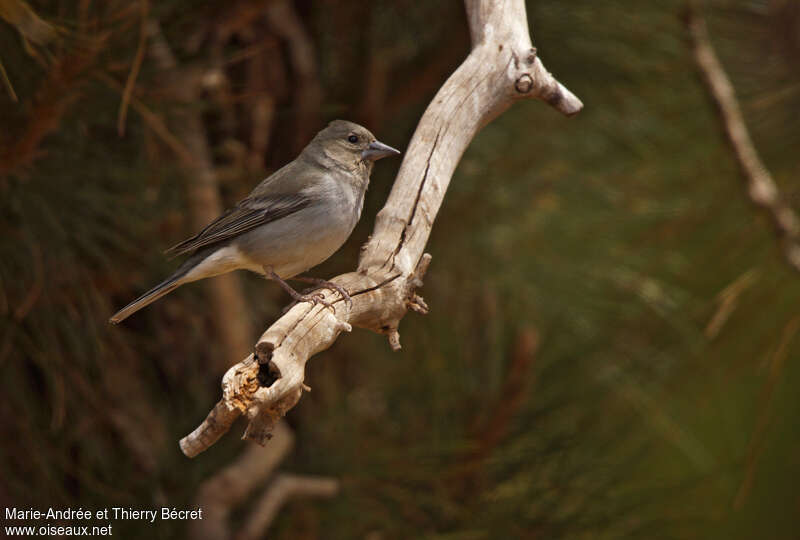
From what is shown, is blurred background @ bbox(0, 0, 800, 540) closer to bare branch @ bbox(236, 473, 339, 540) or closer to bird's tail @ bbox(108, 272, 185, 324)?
bare branch @ bbox(236, 473, 339, 540)

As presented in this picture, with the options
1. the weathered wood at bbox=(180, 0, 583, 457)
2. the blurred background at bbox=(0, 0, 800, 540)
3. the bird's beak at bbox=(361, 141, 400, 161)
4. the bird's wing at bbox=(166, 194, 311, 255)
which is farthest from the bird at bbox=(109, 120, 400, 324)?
the weathered wood at bbox=(180, 0, 583, 457)

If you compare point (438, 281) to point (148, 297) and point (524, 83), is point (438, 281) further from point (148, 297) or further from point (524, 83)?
point (524, 83)

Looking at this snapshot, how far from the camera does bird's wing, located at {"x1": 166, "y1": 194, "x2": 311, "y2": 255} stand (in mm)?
2895

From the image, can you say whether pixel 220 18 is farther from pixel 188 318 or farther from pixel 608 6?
pixel 608 6

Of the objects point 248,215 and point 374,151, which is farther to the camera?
point 374,151

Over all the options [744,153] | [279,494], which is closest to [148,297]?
[279,494]

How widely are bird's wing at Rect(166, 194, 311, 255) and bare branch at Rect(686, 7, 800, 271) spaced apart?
1.74 m

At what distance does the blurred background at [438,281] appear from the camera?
308cm

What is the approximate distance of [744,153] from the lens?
3488 millimetres

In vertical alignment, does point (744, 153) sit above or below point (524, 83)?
below

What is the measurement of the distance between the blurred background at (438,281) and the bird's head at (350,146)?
31 cm

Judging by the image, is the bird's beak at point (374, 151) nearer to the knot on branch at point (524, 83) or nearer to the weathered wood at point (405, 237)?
the weathered wood at point (405, 237)

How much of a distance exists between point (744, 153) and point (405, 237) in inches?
74.6

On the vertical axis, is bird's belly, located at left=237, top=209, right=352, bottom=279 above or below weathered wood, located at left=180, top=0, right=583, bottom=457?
below
